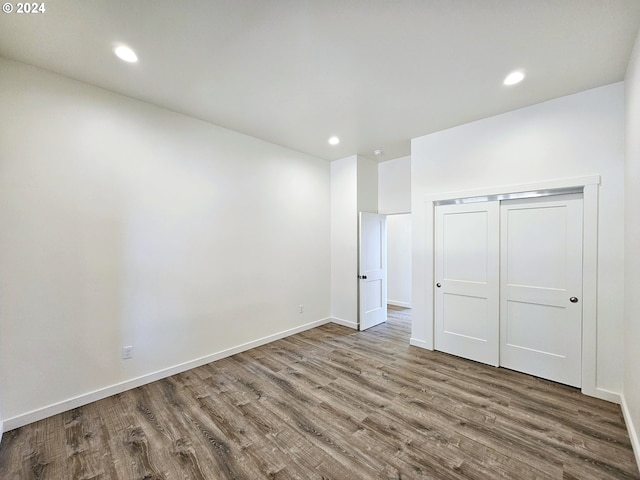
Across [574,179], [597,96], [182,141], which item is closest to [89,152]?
[182,141]

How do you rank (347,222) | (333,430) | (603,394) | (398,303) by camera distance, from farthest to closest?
(398,303) < (347,222) < (603,394) < (333,430)

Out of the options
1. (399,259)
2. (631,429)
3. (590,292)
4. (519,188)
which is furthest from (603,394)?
(399,259)

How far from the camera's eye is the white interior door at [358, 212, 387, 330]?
4707 mm

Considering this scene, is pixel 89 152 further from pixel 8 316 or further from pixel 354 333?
pixel 354 333

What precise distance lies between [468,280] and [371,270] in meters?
1.72

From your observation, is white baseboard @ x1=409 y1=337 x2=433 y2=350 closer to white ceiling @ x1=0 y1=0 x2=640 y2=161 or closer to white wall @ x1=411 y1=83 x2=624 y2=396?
white wall @ x1=411 y1=83 x2=624 y2=396

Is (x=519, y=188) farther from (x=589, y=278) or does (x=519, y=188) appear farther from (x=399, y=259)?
(x=399, y=259)

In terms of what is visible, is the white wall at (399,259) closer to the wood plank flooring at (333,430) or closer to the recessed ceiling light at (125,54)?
the wood plank flooring at (333,430)

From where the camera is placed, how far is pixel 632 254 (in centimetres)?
210

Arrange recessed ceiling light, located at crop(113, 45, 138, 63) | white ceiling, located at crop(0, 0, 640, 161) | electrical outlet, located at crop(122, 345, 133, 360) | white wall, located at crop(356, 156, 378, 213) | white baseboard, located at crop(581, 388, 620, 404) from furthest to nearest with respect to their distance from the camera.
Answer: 1. white wall, located at crop(356, 156, 378, 213)
2. electrical outlet, located at crop(122, 345, 133, 360)
3. white baseboard, located at crop(581, 388, 620, 404)
4. recessed ceiling light, located at crop(113, 45, 138, 63)
5. white ceiling, located at crop(0, 0, 640, 161)

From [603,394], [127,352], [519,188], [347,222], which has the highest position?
Result: [519,188]

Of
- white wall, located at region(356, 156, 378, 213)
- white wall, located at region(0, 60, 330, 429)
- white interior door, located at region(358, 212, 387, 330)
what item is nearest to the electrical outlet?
white wall, located at region(0, 60, 330, 429)

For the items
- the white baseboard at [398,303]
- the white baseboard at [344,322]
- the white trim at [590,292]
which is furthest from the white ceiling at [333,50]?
the white baseboard at [398,303]

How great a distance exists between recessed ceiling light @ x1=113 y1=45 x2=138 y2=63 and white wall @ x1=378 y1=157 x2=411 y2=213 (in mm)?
4098
